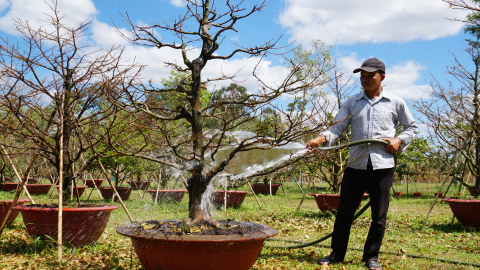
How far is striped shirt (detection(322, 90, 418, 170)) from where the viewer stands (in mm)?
3590

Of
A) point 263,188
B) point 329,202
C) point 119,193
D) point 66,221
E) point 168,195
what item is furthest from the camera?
point 263,188

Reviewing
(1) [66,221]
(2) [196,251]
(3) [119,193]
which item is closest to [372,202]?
(2) [196,251]

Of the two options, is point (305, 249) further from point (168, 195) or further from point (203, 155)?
point (168, 195)

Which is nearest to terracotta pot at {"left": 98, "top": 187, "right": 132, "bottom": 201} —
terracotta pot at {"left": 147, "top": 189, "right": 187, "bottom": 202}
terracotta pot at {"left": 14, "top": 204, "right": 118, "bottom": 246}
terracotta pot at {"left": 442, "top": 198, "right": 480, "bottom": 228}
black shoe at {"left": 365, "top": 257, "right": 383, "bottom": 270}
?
terracotta pot at {"left": 147, "top": 189, "right": 187, "bottom": 202}

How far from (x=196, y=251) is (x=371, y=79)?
2.34 m

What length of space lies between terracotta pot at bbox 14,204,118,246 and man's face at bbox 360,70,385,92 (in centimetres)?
325

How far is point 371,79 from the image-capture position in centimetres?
366

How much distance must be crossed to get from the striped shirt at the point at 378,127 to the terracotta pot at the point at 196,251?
1.43 metres

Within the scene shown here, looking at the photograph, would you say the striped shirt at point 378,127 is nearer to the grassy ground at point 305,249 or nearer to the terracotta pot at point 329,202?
the grassy ground at point 305,249

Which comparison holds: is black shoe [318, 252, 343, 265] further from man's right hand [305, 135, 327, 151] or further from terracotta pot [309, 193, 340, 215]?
terracotta pot [309, 193, 340, 215]

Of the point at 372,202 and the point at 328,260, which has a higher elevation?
the point at 372,202

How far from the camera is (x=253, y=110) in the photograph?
304cm

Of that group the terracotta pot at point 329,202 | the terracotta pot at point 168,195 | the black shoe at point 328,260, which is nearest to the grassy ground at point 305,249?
the black shoe at point 328,260

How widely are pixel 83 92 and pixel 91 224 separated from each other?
164 centimetres
